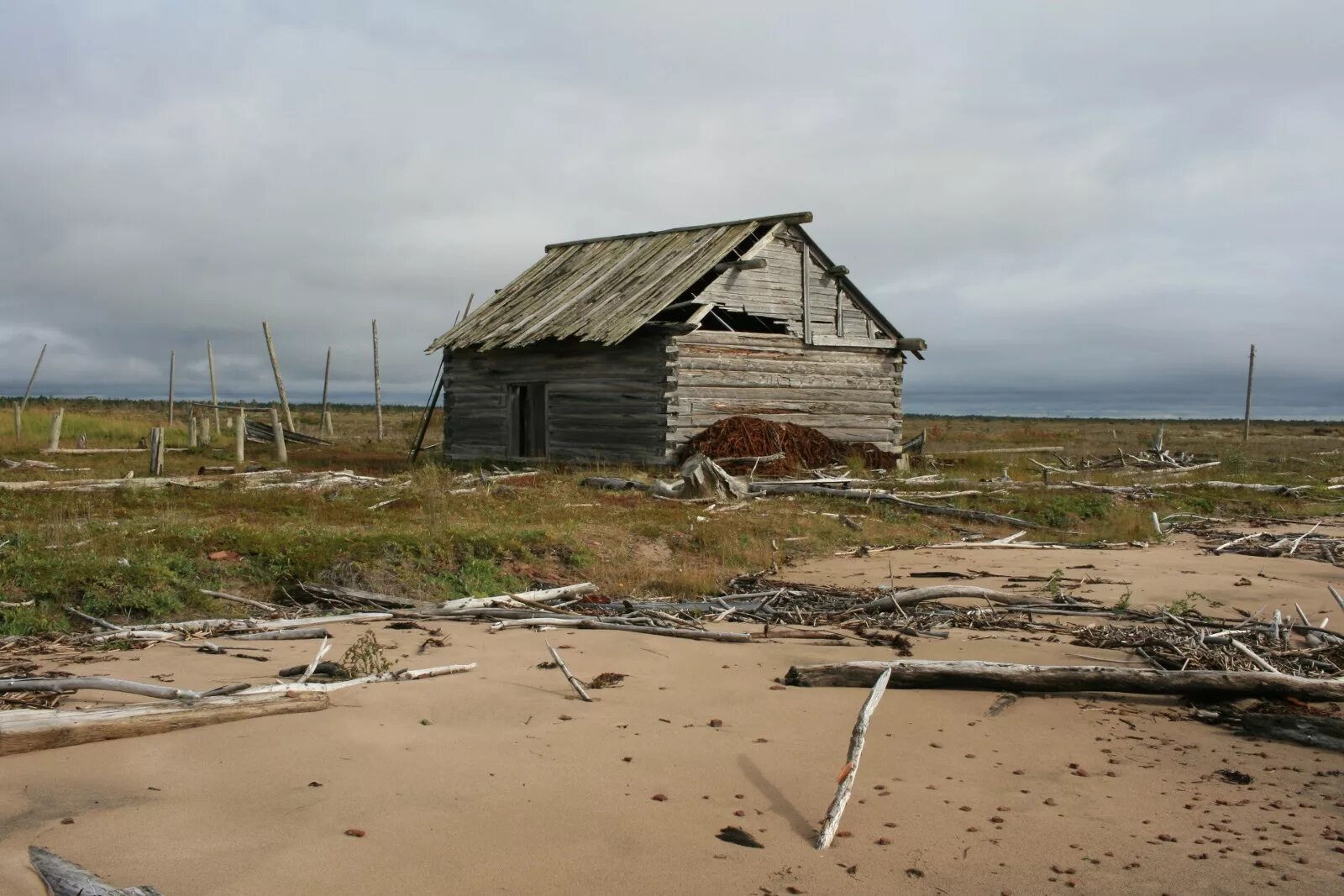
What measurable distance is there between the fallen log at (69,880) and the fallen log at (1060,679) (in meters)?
3.91

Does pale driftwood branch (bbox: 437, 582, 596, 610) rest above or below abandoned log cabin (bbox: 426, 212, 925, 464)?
below

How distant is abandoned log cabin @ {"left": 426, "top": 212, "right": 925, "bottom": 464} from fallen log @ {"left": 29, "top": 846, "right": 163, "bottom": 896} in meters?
16.6

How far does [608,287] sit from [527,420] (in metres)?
3.59

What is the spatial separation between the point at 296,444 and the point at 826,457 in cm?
1920

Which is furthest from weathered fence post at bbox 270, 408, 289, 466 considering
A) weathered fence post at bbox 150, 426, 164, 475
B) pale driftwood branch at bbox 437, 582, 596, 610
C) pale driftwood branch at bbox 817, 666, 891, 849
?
pale driftwood branch at bbox 817, 666, 891, 849

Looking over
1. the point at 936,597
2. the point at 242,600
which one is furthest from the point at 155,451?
the point at 936,597

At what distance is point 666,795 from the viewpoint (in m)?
4.77

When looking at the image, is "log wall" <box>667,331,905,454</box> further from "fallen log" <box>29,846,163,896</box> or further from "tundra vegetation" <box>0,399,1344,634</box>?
"fallen log" <box>29,846,163,896</box>

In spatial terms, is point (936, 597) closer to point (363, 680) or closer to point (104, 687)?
point (363, 680)

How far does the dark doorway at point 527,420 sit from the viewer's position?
2419cm

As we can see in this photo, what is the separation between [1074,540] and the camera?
1397 cm

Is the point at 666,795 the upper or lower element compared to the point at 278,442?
lower

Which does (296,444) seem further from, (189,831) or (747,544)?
(189,831)

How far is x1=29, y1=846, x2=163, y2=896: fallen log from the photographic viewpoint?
3518 mm
